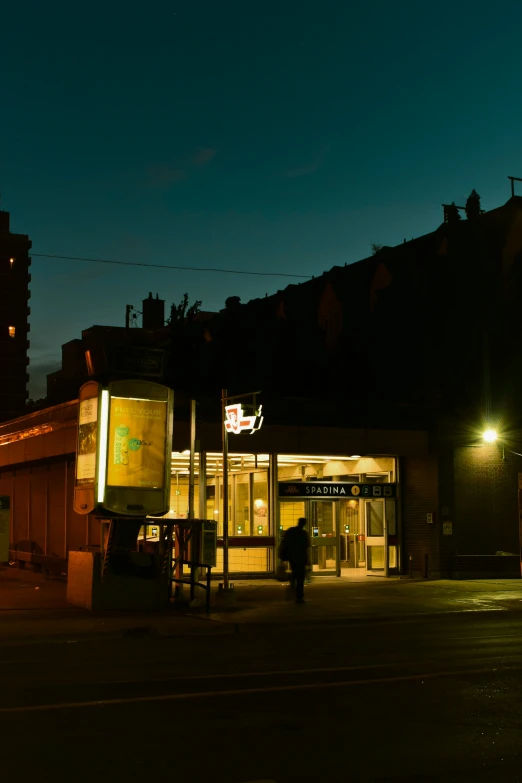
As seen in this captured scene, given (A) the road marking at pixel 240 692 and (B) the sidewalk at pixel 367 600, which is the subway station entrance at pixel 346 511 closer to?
(B) the sidewalk at pixel 367 600

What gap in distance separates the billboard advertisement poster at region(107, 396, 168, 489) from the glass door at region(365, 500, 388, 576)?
1020cm

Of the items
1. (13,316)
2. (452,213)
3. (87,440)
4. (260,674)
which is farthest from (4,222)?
(260,674)

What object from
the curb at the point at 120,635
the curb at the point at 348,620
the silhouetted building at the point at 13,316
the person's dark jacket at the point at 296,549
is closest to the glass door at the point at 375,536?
the person's dark jacket at the point at 296,549

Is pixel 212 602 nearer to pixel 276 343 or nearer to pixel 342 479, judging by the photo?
pixel 342 479

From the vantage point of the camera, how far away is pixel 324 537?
28453 millimetres

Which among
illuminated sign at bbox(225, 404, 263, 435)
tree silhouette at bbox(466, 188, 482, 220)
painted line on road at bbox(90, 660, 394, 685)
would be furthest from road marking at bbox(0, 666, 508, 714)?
tree silhouette at bbox(466, 188, 482, 220)

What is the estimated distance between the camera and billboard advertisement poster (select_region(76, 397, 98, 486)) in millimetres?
20016

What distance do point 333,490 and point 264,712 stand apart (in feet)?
62.2

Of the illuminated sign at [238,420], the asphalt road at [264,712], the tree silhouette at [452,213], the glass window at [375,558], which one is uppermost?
the tree silhouette at [452,213]

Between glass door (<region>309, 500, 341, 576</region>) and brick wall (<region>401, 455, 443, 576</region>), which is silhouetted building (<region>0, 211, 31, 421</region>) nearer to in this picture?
glass door (<region>309, 500, 341, 576</region>)

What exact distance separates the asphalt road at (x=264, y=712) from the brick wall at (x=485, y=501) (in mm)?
13729

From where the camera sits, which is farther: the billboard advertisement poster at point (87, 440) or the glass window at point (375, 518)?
the glass window at point (375, 518)

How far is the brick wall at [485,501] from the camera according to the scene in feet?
94.3

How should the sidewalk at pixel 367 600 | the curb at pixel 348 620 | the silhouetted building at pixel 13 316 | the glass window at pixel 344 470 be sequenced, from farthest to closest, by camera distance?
the silhouetted building at pixel 13 316 → the glass window at pixel 344 470 → the sidewalk at pixel 367 600 → the curb at pixel 348 620
